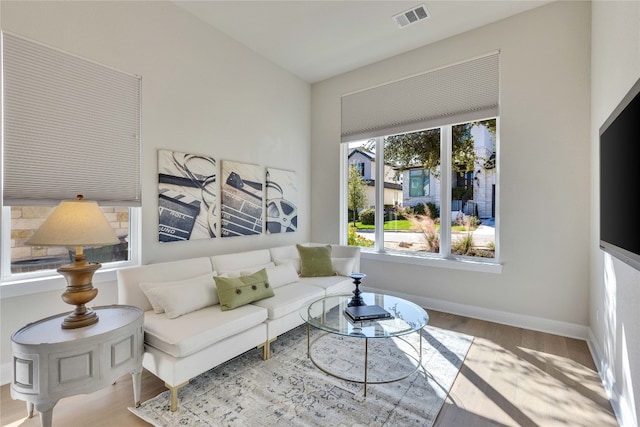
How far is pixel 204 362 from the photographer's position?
2061mm

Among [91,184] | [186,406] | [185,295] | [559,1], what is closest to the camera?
[186,406]

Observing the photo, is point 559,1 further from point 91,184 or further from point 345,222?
point 91,184

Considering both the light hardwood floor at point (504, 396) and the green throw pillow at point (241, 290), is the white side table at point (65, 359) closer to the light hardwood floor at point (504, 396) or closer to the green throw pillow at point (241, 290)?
the light hardwood floor at point (504, 396)

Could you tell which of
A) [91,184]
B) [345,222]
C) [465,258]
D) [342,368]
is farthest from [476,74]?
[91,184]

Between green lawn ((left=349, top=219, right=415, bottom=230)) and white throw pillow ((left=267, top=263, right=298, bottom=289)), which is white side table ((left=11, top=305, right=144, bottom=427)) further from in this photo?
green lawn ((left=349, top=219, right=415, bottom=230))

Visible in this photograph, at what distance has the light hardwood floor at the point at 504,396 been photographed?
182 centimetres

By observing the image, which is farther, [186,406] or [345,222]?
[345,222]

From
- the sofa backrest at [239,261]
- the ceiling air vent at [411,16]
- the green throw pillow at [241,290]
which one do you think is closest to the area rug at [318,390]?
the green throw pillow at [241,290]

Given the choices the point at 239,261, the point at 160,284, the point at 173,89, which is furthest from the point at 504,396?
the point at 173,89

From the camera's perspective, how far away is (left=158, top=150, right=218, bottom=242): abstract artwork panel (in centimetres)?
294

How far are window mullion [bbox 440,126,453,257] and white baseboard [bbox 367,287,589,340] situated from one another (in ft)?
2.16

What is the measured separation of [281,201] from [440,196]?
7.27 feet

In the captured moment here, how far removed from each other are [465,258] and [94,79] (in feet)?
14.2

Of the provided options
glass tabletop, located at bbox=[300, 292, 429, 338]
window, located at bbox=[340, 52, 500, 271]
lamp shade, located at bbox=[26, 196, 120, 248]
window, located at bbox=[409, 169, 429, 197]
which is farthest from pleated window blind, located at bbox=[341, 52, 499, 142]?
lamp shade, located at bbox=[26, 196, 120, 248]
